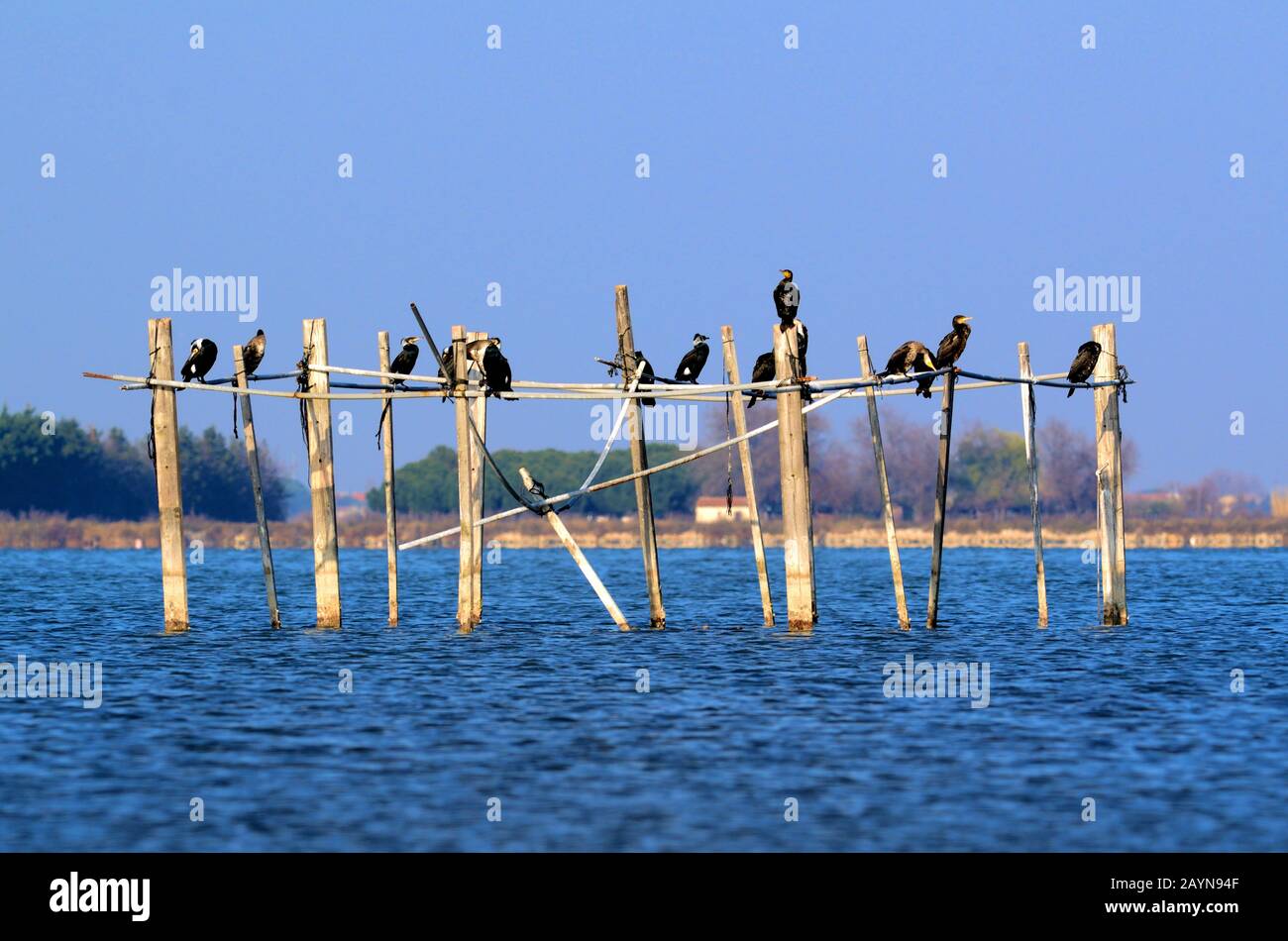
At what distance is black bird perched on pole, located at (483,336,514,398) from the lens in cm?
2647

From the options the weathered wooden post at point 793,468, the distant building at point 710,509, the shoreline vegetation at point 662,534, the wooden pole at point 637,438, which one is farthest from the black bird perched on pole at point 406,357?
the distant building at point 710,509

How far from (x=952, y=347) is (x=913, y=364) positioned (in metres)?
0.60

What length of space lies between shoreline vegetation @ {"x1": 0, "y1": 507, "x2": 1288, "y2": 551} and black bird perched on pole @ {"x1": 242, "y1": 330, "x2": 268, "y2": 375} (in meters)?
81.2

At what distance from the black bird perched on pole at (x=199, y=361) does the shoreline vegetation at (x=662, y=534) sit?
82417 millimetres

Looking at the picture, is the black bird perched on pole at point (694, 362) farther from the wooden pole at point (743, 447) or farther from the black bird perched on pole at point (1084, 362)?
the black bird perched on pole at point (1084, 362)

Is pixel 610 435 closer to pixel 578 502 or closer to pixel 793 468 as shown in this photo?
pixel 793 468

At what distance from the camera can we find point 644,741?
1895cm

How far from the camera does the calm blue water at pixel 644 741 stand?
1434 centimetres

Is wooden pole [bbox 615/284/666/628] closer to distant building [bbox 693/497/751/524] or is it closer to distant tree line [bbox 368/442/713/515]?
distant building [bbox 693/497/751/524]

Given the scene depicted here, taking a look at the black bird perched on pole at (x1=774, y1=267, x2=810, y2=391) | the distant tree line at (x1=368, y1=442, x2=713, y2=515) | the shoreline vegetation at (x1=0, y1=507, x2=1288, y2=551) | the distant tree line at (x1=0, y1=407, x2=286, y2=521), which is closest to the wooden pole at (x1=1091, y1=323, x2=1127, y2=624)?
the black bird perched on pole at (x1=774, y1=267, x2=810, y2=391)

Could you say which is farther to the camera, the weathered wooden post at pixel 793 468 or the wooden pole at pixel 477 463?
the wooden pole at pixel 477 463

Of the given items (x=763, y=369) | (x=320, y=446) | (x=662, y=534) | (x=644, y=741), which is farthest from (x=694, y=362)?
(x=662, y=534)
